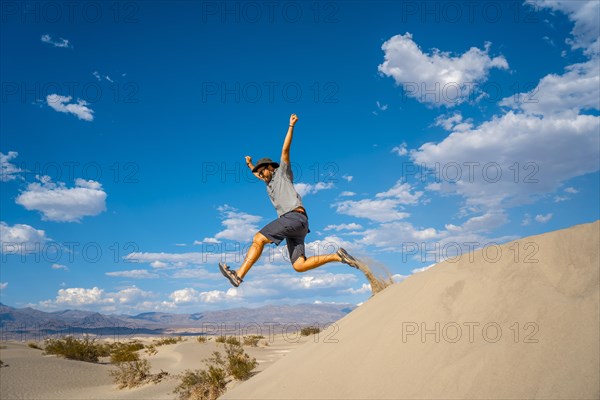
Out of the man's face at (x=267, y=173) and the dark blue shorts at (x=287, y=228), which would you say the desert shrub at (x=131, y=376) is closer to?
the dark blue shorts at (x=287, y=228)

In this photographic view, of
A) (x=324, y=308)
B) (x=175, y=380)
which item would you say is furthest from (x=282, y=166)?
(x=324, y=308)

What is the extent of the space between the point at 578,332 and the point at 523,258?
2.97 ft

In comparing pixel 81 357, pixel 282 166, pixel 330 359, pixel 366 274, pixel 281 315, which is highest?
pixel 282 166

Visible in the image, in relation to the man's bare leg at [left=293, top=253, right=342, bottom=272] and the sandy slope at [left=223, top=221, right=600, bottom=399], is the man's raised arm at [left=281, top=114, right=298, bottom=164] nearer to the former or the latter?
the man's bare leg at [left=293, top=253, right=342, bottom=272]

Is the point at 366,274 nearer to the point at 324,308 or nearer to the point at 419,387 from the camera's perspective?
the point at 419,387

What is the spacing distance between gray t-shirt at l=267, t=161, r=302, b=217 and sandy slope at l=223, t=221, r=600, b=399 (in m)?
1.82

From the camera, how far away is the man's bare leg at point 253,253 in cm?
534

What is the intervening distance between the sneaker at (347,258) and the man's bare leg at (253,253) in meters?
0.94

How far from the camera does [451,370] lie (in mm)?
2891

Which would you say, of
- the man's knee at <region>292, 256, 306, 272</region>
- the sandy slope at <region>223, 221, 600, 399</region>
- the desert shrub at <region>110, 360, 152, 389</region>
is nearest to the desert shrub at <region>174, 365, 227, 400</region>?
the desert shrub at <region>110, 360, 152, 389</region>

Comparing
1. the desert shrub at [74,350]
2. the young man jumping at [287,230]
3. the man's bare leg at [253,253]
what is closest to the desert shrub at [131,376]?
the desert shrub at [74,350]

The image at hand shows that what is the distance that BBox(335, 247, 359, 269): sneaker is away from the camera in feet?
17.1

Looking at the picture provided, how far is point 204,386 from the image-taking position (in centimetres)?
756

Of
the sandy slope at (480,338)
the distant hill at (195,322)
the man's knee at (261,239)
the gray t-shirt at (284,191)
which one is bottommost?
the distant hill at (195,322)
